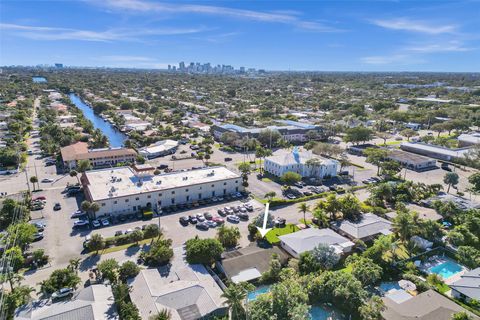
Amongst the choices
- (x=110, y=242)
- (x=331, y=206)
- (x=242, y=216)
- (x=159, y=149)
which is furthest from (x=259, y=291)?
(x=159, y=149)

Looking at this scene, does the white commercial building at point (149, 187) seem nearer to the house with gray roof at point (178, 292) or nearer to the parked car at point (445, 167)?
the house with gray roof at point (178, 292)

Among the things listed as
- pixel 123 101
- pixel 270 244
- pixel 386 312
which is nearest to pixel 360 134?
pixel 270 244

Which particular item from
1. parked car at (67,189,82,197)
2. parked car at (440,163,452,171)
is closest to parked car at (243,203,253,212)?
parked car at (67,189,82,197)

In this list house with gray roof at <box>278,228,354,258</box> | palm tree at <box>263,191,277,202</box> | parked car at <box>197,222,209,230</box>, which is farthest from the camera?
palm tree at <box>263,191,277,202</box>

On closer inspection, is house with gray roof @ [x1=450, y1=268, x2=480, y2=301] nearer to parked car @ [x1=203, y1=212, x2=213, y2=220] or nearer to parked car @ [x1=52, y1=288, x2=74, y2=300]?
parked car @ [x1=203, y1=212, x2=213, y2=220]

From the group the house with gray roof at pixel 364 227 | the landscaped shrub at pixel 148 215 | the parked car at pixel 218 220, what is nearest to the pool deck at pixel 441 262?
the house with gray roof at pixel 364 227

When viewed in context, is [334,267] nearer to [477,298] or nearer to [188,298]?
[477,298]
